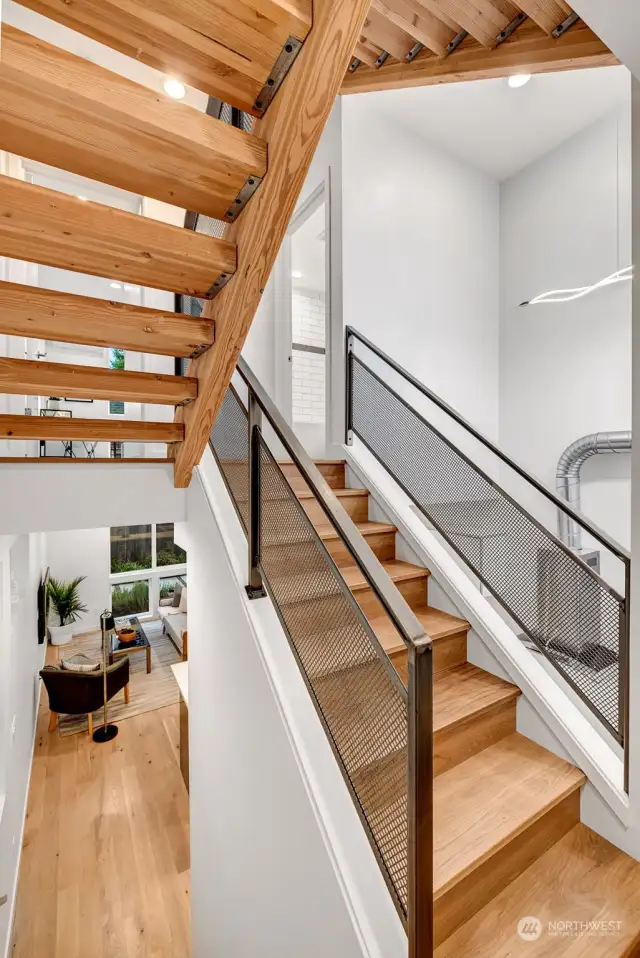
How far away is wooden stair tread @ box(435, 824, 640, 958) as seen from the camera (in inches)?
49.8

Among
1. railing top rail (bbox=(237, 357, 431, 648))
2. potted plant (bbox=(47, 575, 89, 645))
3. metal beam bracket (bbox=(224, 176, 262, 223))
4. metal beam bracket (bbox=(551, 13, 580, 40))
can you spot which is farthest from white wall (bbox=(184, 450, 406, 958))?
potted plant (bbox=(47, 575, 89, 645))

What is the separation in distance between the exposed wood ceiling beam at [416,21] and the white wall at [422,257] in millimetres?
958

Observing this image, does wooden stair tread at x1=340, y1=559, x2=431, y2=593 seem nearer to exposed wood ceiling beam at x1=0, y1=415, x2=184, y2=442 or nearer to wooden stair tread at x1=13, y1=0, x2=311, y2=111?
exposed wood ceiling beam at x1=0, y1=415, x2=184, y2=442

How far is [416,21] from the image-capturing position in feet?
7.34

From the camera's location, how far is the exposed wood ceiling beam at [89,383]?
5.54 feet

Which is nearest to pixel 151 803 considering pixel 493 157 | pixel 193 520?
pixel 193 520

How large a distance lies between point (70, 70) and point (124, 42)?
0.15m

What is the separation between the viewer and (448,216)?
3.74 m

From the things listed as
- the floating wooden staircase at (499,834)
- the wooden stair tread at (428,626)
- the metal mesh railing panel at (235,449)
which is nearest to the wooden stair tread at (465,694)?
the floating wooden staircase at (499,834)

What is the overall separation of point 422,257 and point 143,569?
7121 mm

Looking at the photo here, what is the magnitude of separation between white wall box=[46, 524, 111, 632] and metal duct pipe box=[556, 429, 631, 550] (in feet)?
23.1

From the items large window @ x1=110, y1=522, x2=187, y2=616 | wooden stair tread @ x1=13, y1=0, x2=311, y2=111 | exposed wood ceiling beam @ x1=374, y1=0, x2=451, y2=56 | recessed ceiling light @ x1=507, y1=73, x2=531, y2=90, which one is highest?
recessed ceiling light @ x1=507, y1=73, x2=531, y2=90

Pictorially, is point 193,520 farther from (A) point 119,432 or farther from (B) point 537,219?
(B) point 537,219

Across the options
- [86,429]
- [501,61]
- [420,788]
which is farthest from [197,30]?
[501,61]
